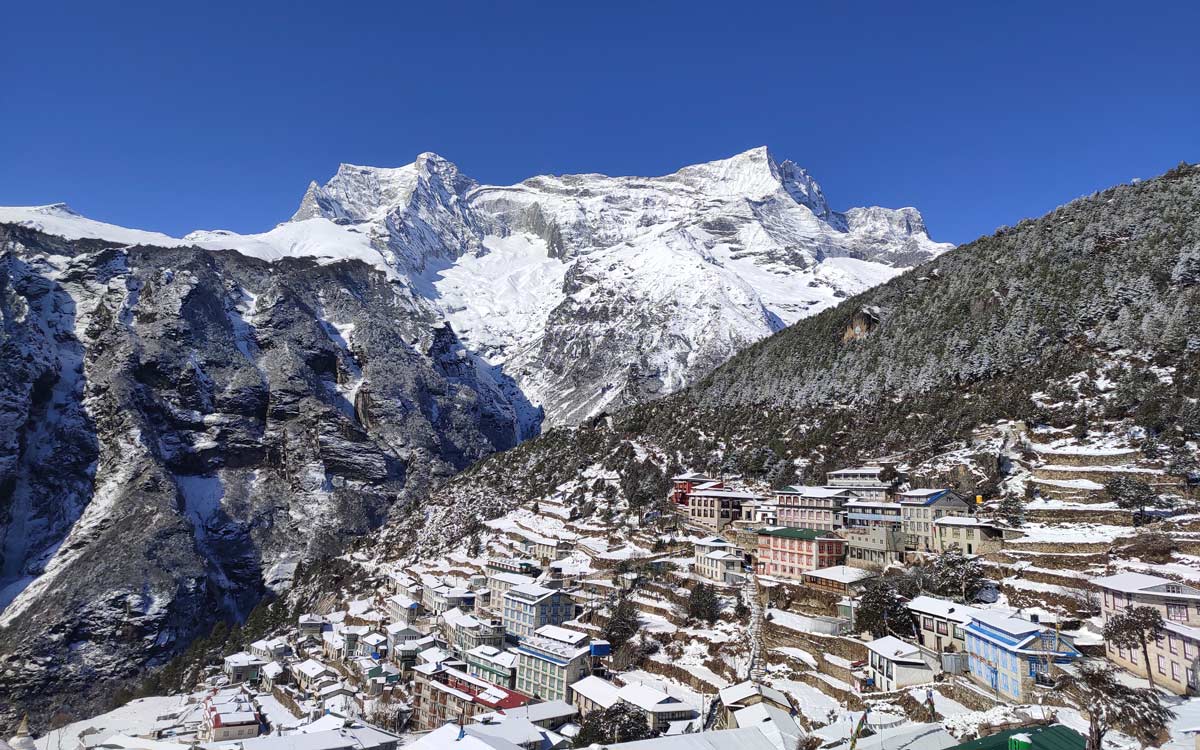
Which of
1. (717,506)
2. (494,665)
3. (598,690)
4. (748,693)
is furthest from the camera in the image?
(717,506)

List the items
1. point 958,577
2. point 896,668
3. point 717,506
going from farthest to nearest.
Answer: point 717,506, point 958,577, point 896,668

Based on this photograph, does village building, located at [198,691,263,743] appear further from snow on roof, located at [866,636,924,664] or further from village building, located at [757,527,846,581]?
snow on roof, located at [866,636,924,664]

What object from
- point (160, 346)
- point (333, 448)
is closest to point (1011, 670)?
point (333, 448)

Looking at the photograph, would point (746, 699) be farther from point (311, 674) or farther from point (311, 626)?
point (311, 626)

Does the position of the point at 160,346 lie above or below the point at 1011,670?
above

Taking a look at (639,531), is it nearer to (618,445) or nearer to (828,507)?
(828,507)

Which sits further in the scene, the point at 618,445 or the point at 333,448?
the point at 333,448

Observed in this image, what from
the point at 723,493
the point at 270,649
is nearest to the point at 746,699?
the point at 723,493

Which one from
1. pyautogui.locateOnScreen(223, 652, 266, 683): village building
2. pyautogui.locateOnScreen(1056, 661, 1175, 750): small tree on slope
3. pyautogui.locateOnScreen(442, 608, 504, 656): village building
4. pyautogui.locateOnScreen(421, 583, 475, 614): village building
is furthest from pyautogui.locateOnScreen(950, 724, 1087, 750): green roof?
pyautogui.locateOnScreen(223, 652, 266, 683): village building

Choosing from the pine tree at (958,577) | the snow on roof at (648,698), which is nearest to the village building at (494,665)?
the snow on roof at (648,698)
